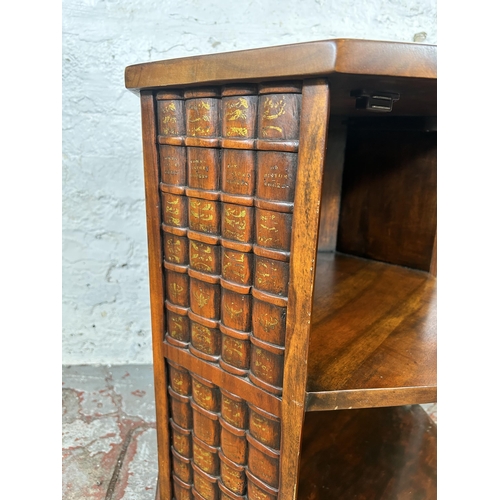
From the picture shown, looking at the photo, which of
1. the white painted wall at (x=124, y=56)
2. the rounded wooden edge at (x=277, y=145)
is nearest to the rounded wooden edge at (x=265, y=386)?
the rounded wooden edge at (x=277, y=145)

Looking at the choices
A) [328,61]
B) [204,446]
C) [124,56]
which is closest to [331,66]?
[328,61]

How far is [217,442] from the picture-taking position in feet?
2.55

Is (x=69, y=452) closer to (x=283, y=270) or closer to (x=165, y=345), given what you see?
(x=165, y=345)

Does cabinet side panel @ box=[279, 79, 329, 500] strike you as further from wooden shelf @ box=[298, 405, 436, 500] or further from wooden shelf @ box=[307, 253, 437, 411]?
wooden shelf @ box=[298, 405, 436, 500]

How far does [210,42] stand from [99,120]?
411 mm

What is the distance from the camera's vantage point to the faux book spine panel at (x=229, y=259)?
57 centimetres

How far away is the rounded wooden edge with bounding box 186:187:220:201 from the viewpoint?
25.0 inches

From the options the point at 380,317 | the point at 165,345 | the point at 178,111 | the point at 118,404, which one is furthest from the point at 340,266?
the point at 118,404

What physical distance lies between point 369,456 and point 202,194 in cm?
73

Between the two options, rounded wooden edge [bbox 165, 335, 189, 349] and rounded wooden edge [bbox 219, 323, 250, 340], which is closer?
rounded wooden edge [bbox 219, 323, 250, 340]

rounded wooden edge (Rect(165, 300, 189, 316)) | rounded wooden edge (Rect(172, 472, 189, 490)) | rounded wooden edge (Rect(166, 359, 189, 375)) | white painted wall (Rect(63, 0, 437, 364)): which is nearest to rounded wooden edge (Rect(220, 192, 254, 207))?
rounded wooden edge (Rect(165, 300, 189, 316))

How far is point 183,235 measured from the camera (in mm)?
701

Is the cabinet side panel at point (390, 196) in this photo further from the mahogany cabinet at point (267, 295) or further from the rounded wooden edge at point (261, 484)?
the rounded wooden edge at point (261, 484)

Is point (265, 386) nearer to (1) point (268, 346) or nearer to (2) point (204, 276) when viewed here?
(1) point (268, 346)
